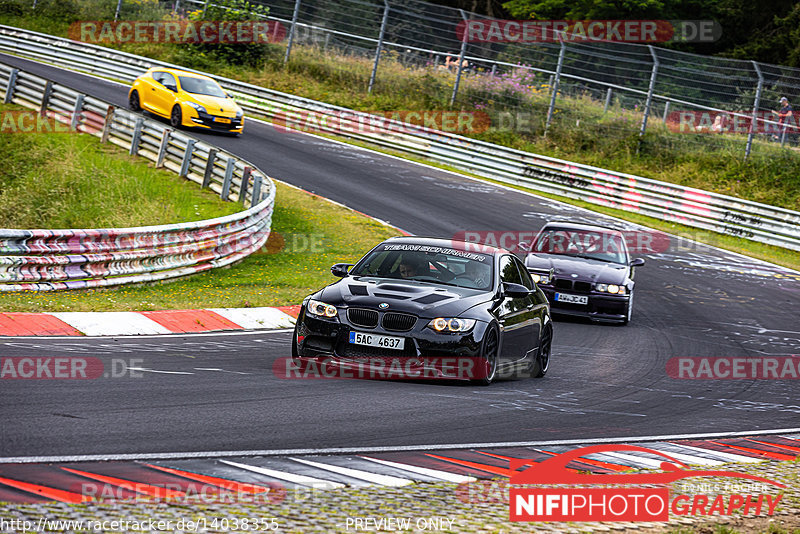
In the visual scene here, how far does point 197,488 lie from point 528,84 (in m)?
30.8

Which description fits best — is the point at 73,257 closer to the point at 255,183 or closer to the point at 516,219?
the point at 255,183

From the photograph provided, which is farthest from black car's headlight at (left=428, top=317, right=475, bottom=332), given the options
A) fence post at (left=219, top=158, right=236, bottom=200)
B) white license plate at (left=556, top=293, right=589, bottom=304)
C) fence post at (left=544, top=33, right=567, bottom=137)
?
fence post at (left=544, top=33, right=567, bottom=137)

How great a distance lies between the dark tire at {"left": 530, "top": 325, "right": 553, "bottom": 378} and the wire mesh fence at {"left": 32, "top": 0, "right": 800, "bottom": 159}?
20.6 metres

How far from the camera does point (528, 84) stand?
34.5m

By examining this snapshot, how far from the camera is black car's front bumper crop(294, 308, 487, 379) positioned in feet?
29.5

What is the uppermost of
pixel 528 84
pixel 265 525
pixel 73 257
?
pixel 528 84

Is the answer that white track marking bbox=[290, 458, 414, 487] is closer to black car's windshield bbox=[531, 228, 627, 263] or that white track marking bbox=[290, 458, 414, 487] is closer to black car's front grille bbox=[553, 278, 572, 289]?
black car's front grille bbox=[553, 278, 572, 289]

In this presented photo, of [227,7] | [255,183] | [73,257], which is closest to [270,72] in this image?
[227,7]

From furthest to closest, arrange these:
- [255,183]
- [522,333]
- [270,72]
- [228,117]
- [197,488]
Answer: [270,72] → [228,117] → [255,183] → [522,333] → [197,488]

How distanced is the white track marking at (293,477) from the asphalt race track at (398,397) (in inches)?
17.9

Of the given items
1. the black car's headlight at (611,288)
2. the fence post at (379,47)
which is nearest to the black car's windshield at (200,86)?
the fence post at (379,47)

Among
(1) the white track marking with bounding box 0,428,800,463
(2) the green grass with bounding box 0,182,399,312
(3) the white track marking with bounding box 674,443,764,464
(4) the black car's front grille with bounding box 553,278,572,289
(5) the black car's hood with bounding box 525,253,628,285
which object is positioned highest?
(5) the black car's hood with bounding box 525,253,628,285

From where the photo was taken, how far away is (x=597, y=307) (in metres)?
15.6

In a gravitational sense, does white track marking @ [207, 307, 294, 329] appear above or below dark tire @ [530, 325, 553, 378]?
below
